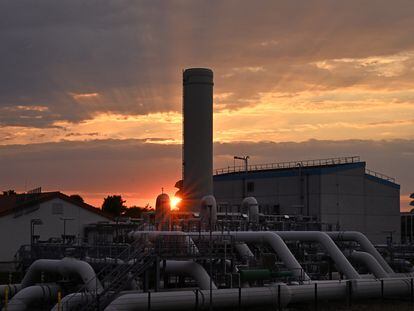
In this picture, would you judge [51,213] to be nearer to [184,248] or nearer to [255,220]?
[255,220]

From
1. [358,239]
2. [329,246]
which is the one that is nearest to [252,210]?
[358,239]

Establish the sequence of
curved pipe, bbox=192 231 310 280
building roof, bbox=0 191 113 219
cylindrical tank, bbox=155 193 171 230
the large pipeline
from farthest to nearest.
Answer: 1. building roof, bbox=0 191 113 219
2. cylindrical tank, bbox=155 193 171 230
3. curved pipe, bbox=192 231 310 280
4. the large pipeline

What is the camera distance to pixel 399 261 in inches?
2299

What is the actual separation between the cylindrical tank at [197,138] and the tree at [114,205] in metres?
89.3

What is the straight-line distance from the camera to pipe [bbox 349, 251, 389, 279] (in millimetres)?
51906

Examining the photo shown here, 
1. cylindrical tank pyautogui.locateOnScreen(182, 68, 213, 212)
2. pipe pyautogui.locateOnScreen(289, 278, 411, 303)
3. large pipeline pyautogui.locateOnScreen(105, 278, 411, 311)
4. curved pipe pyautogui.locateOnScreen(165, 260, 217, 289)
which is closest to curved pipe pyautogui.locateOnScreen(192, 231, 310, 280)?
pipe pyautogui.locateOnScreen(289, 278, 411, 303)

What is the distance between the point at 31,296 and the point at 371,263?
25890 millimetres

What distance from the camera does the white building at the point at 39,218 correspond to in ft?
214

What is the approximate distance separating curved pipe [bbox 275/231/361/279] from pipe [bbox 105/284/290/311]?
10.1 metres

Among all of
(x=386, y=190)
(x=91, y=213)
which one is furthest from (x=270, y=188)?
(x=91, y=213)

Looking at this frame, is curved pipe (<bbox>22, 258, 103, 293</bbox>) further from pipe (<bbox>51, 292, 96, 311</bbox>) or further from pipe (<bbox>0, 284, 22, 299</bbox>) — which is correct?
pipe (<bbox>51, 292, 96, 311</bbox>)

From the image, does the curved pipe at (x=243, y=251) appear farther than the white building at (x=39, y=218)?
No

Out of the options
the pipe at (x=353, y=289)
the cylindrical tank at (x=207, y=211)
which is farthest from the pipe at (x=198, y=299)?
the cylindrical tank at (x=207, y=211)

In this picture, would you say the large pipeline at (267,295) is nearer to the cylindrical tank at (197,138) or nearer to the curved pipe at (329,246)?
the curved pipe at (329,246)
